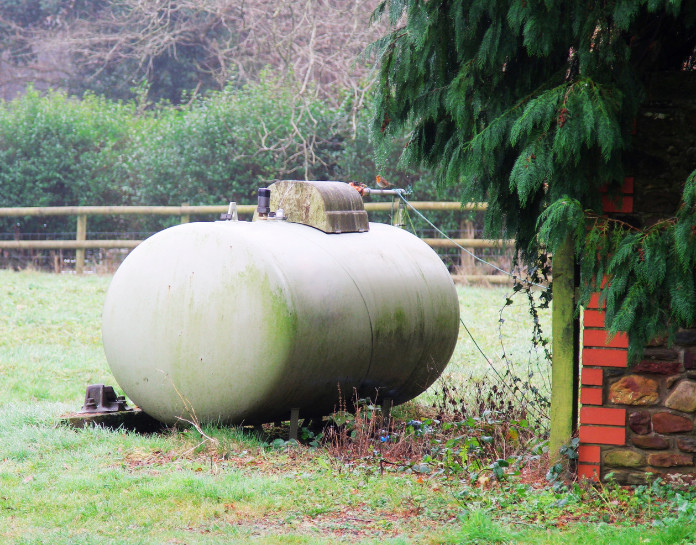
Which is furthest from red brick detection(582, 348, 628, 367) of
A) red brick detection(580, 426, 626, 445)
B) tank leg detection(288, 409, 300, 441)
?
tank leg detection(288, 409, 300, 441)

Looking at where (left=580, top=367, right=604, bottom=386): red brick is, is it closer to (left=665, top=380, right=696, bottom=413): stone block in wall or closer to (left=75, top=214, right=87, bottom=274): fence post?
(left=665, top=380, right=696, bottom=413): stone block in wall

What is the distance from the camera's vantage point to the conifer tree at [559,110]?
171 inches

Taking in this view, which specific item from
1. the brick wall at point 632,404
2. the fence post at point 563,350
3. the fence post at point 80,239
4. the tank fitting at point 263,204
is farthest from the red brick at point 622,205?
the fence post at point 80,239

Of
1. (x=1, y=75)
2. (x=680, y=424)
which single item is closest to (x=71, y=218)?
(x=1, y=75)

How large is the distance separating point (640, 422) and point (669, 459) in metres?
0.24

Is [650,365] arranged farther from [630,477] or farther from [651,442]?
[630,477]

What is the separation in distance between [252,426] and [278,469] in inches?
48.4

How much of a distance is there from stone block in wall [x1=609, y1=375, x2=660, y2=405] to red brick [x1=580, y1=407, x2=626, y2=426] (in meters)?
0.06

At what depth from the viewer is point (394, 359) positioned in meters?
6.52

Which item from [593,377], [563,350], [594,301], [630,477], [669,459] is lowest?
[630,477]

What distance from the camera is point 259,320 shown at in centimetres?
571

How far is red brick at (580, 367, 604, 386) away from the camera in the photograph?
16.3 feet

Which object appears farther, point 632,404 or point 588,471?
point 588,471

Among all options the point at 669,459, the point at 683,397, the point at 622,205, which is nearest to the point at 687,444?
the point at 669,459
